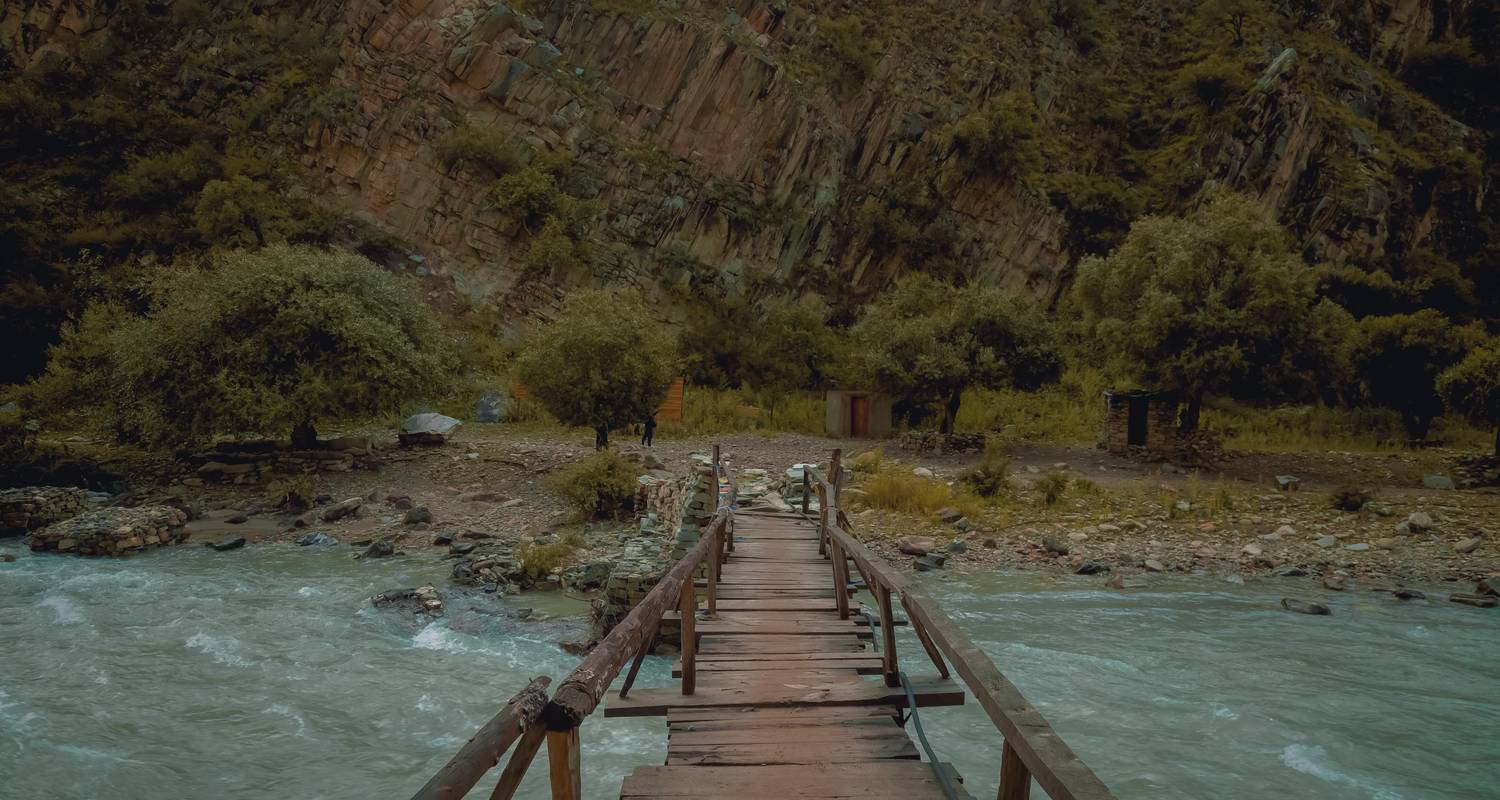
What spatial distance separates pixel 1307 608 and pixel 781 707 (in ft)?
37.8

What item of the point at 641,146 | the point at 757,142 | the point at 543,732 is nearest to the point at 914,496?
the point at 543,732

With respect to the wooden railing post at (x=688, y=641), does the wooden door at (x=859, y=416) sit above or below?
above

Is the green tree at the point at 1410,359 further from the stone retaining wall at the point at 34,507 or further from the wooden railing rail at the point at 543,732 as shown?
the stone retaining wall at the point at 34,507

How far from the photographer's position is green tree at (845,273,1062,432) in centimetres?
2545

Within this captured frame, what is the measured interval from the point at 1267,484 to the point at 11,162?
2074 inches

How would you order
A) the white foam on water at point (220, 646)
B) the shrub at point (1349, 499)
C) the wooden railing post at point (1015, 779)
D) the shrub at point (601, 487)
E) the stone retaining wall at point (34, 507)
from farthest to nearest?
the shrub at point (601, 487) → the shrub at point (1349, 499) → the stone retaining wall at point (34, 507) → the white foam on water at point (220, 646) → the wooden railing post at point (1015, 779)

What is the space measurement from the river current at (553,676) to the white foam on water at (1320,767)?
24 mm

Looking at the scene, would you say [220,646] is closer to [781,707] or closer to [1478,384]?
[781,707]

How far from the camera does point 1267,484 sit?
2055 cm

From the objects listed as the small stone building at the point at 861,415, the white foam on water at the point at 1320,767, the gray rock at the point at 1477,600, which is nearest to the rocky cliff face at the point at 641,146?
the small stone building at the point at 861,415

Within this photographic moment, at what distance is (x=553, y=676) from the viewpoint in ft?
32.7

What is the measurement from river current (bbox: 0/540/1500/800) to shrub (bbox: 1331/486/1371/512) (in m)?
4.93

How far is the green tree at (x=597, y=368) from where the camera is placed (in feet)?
68.5

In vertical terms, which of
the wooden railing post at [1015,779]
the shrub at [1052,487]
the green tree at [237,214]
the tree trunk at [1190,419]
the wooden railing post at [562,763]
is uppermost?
the green tree at [237,214]
